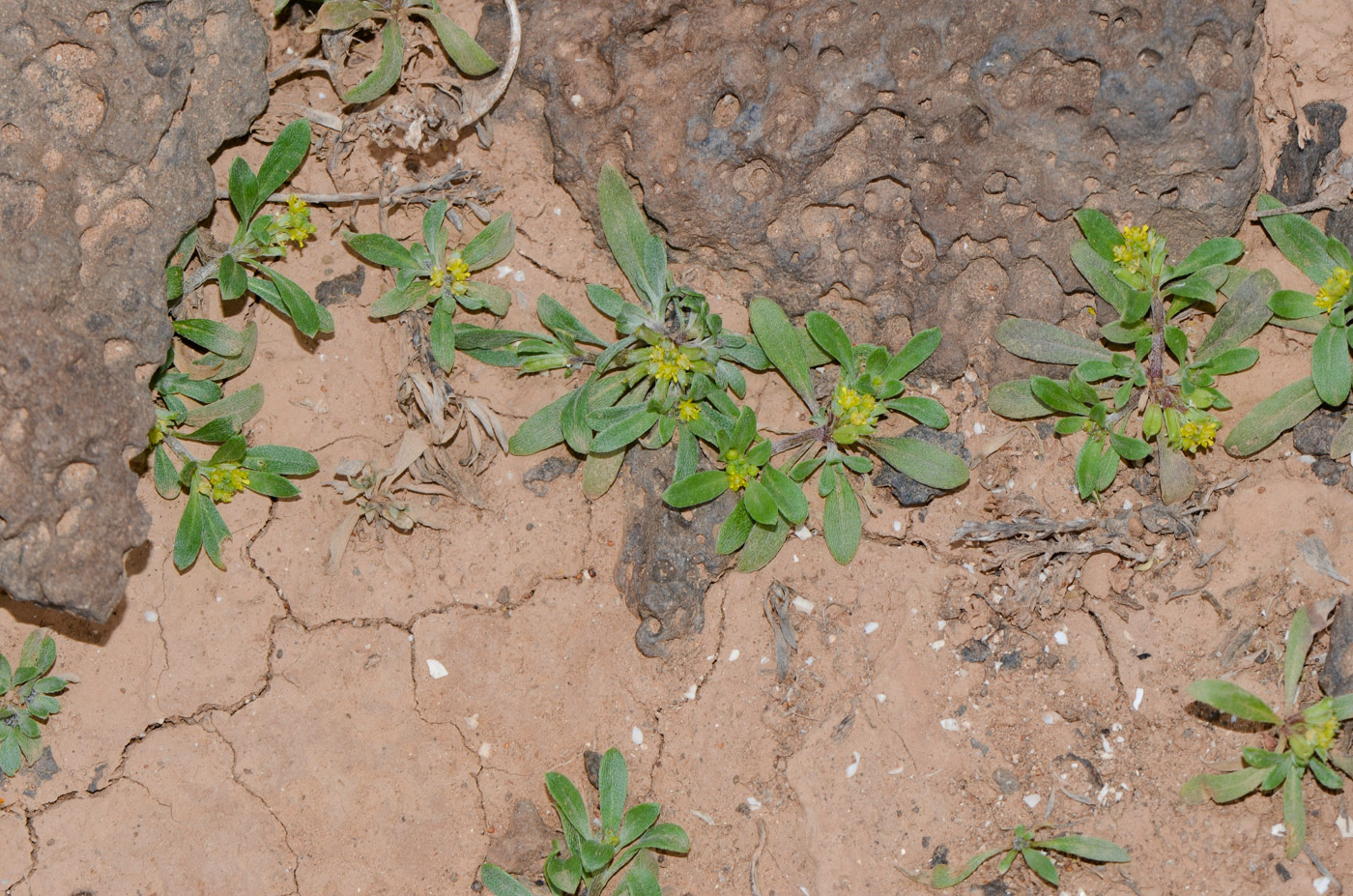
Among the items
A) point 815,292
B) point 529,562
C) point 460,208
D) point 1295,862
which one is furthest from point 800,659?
point 460,208

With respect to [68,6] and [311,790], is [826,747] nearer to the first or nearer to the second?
[311,790]

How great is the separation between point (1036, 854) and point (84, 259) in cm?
363

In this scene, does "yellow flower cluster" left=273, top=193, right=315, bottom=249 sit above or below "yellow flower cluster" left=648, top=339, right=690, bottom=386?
above

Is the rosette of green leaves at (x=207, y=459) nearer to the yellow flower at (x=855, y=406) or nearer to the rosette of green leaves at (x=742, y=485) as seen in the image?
the rosette of green leaves at (x=742, y=485)

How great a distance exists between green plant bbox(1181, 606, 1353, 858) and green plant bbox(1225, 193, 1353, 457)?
24.6 inches

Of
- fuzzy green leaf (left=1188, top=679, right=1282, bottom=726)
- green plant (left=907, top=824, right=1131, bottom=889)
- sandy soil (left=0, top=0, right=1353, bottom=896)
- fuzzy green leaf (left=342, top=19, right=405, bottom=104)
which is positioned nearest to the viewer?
fuzzy green leaf (left=1188, top=679, right=1282, bottom=726)

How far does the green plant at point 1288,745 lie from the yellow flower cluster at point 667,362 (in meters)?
1.95

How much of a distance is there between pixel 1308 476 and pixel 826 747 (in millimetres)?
1941

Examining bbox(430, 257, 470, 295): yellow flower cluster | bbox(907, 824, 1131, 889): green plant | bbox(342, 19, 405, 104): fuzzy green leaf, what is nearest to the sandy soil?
bbox(907, 824, 1131, 889): green plant

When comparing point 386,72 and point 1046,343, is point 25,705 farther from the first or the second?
point 1046,343

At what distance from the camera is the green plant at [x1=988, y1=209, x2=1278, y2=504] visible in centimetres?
356

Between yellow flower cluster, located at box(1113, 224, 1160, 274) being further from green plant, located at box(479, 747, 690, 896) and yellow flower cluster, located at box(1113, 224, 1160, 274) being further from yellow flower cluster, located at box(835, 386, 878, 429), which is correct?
green plant, located at box(479, 747, 690, 896)

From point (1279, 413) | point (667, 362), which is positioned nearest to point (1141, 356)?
point (1279, 413)

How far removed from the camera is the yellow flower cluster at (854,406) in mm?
3570
